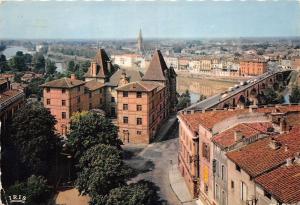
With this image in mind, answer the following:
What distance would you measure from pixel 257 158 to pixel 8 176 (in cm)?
1762

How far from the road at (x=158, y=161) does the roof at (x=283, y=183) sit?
40.6ft

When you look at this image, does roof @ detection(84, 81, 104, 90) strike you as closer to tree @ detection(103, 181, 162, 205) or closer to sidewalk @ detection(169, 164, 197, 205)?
sidewalk @ detection(169, 164, 197, 205)

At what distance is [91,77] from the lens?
2189 inches

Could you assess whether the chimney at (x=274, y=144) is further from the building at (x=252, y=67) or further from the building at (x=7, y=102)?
the building at (x=252, y=67)

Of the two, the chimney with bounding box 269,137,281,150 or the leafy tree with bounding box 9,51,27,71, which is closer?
the chimney with bounding box 269,137,281,150

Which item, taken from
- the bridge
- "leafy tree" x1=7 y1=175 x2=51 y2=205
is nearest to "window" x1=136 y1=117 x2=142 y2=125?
the bridge

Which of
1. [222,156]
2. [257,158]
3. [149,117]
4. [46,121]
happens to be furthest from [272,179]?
[149,117]

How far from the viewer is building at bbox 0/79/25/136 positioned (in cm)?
3297

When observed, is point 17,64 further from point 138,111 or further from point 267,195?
point 267,195

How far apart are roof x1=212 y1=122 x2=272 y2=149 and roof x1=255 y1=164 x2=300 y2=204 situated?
4316mm

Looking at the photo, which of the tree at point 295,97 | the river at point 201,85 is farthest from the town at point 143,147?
the river at point 201,85

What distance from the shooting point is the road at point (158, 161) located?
32062 mm

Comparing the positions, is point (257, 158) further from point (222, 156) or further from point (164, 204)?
point (164, 204)

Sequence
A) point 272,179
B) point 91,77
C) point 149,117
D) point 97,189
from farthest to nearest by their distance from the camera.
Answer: point 91,77
point 149,117
point 97,189
point 272,179
